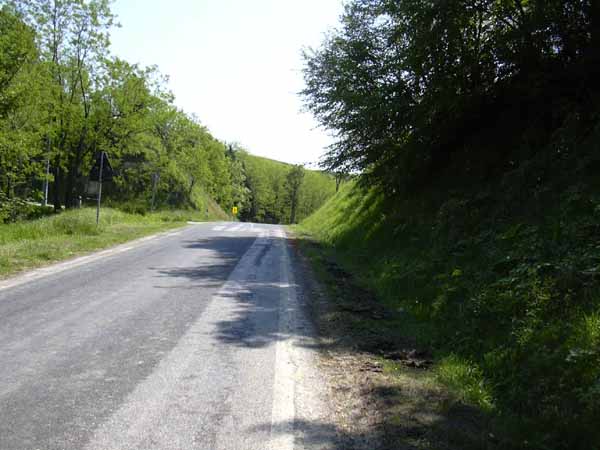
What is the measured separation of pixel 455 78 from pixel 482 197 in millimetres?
3509

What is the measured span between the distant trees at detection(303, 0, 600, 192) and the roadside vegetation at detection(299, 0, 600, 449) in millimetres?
38

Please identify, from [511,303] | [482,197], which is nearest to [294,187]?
[482,197]

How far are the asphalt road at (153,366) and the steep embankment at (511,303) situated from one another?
147 cm

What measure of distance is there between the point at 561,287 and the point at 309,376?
2871 millimetres

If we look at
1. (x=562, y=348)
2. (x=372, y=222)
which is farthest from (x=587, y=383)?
(x=372, y=222)

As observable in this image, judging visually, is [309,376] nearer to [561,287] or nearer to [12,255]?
[561,287]

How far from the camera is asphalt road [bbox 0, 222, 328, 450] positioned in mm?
3148

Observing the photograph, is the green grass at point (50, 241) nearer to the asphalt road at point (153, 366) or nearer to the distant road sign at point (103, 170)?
the asphalt road at point (153, 366)

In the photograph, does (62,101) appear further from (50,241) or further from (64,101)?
(50,241)

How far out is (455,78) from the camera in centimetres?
1094

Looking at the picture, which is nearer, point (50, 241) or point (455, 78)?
point (455, 78)

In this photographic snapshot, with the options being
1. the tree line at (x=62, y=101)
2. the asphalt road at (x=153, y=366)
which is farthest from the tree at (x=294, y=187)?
the asphalt road at (x=153, y=366)

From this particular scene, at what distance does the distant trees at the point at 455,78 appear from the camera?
30.8ft

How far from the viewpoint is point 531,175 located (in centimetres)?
827
